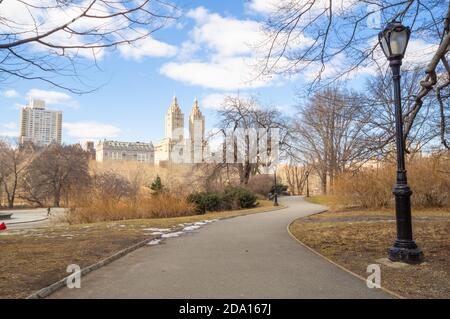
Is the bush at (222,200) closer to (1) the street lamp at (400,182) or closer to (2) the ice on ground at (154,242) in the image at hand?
(2) the ice on ground at (154,242)

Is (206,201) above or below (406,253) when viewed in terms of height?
above

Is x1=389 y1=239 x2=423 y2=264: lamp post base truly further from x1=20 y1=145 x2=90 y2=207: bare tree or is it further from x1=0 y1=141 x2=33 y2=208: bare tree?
x1=0 y1=141 x2=33 y2=208: bare tree

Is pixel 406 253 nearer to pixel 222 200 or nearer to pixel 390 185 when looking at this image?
pixel 390 185

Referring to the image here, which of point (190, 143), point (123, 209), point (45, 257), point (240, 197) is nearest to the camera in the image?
point (45, 257)

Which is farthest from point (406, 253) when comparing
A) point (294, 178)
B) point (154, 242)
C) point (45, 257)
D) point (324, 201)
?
point (294, 178)

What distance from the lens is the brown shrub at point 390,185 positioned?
2234 cm

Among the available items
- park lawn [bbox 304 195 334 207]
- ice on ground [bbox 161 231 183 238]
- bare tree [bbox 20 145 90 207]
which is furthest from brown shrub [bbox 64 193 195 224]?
bare tree [bbox 20 145 90 207]

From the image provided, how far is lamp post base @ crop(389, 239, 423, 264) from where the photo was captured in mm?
7473

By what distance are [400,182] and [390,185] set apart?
17.2 m

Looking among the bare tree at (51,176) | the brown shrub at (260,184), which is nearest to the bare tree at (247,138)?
the brown shrub at (260,184)

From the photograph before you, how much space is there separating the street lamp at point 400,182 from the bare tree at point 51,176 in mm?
54577

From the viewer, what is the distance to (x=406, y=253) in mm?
7508

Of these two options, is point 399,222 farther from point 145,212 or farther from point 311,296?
point 145,212

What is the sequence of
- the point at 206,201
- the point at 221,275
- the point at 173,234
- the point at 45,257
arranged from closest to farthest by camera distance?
the point at 221,275
the point at 45,257
the point at 173,234
the point at 206,201
